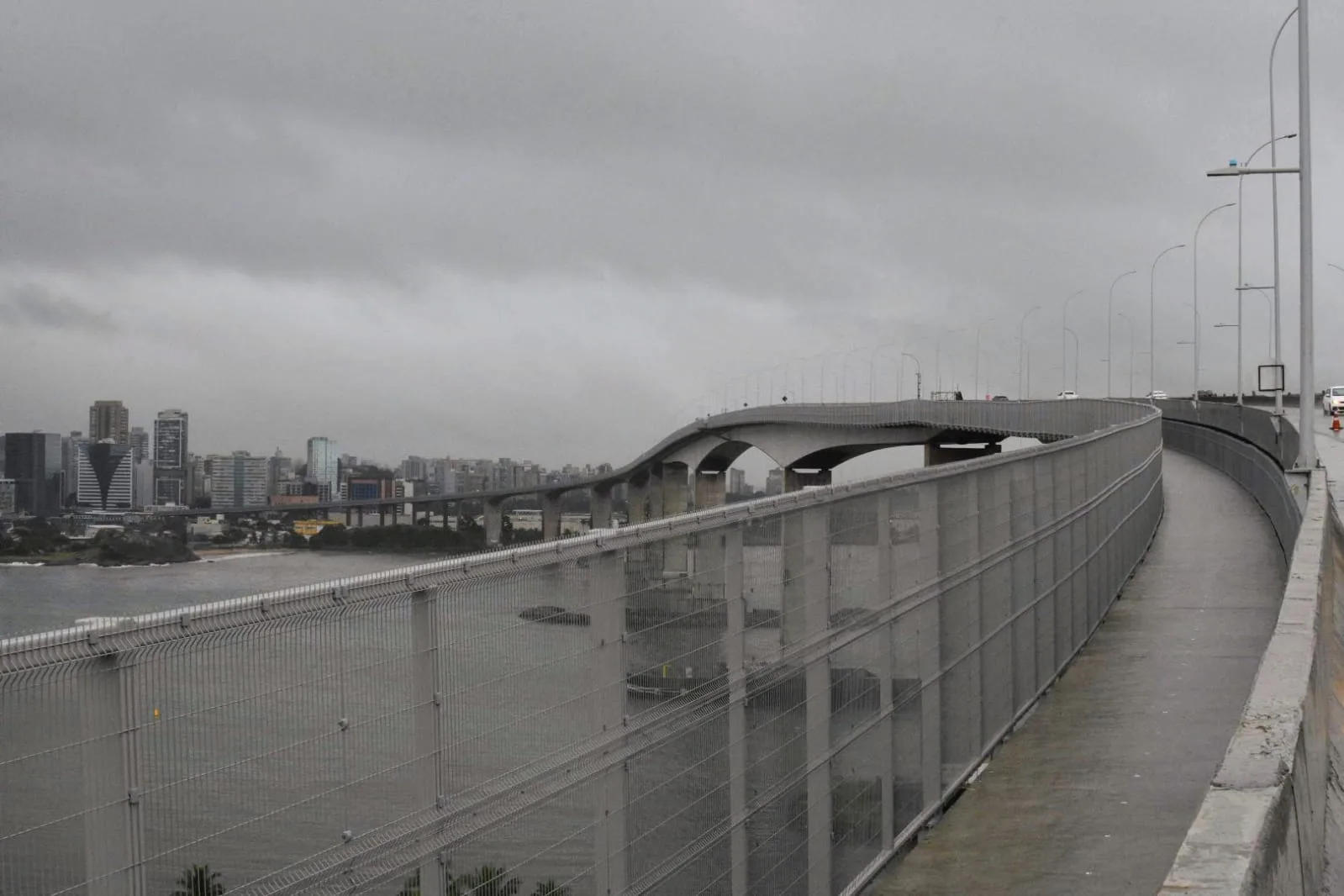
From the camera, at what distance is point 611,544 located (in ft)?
20.0

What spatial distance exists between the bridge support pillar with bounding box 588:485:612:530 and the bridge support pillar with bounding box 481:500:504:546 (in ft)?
128

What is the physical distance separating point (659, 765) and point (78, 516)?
8.36m

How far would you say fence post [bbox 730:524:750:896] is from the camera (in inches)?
292

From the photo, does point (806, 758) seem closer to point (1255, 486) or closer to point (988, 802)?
point (988, 802)

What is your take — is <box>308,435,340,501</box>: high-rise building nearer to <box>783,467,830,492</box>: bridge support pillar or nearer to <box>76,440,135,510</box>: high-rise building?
<box>76,440,135,510</box>: high-rise building

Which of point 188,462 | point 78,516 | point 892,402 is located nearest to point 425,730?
point 78,516

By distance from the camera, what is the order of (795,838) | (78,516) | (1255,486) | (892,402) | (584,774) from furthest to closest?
(892,402) < (1255,486) < (78,516) < (795,838) < (584,774)

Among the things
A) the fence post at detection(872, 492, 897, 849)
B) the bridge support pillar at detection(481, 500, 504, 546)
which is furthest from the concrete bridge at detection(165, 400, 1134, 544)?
the fence post at detection(872, 492, 897, 849)

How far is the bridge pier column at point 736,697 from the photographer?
24.3ft

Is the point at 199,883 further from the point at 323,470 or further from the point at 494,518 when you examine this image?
the point at 494,518

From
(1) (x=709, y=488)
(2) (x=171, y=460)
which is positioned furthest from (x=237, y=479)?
(1) (x=709, y=488)

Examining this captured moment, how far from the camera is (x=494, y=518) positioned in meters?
32.6

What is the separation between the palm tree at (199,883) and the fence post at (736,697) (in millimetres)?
3623

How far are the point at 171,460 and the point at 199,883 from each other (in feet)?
49.6
